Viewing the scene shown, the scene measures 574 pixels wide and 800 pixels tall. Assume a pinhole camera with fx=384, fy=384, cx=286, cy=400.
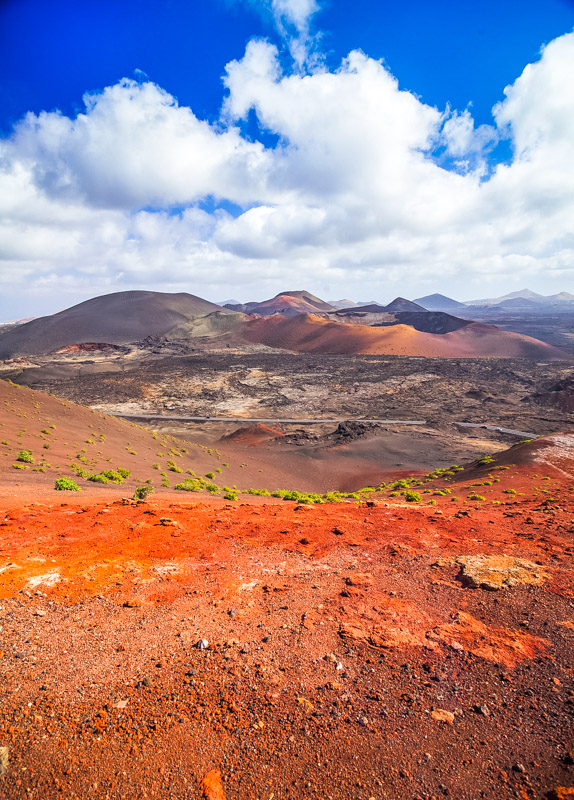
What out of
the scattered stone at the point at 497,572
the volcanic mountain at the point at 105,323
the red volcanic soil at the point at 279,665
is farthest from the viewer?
the volcanic mountain at the point at 105,323

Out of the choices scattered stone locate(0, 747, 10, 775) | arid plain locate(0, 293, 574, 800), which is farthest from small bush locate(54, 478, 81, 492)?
scattered stone locate(0, 747, 10, 775)

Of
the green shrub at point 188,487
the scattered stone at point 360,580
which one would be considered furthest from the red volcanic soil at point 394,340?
the scattered stone at point 360,580

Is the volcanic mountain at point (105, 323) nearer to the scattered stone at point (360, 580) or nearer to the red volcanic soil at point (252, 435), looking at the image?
the red volcanic soil at point (252, 435)

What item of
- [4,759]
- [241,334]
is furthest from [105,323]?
[4,759]

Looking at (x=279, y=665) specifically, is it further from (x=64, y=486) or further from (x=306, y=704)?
(x=64, y=486)

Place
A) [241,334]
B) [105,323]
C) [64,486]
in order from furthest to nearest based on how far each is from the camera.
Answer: [105,323] < [241,334] < [64,486]

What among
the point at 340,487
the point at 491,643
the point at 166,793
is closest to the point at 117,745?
the point at 166,793

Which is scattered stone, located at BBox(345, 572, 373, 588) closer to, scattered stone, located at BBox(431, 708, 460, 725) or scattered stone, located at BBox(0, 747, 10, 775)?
scattered stone, located at BBox(431, 708, 460, 725)
